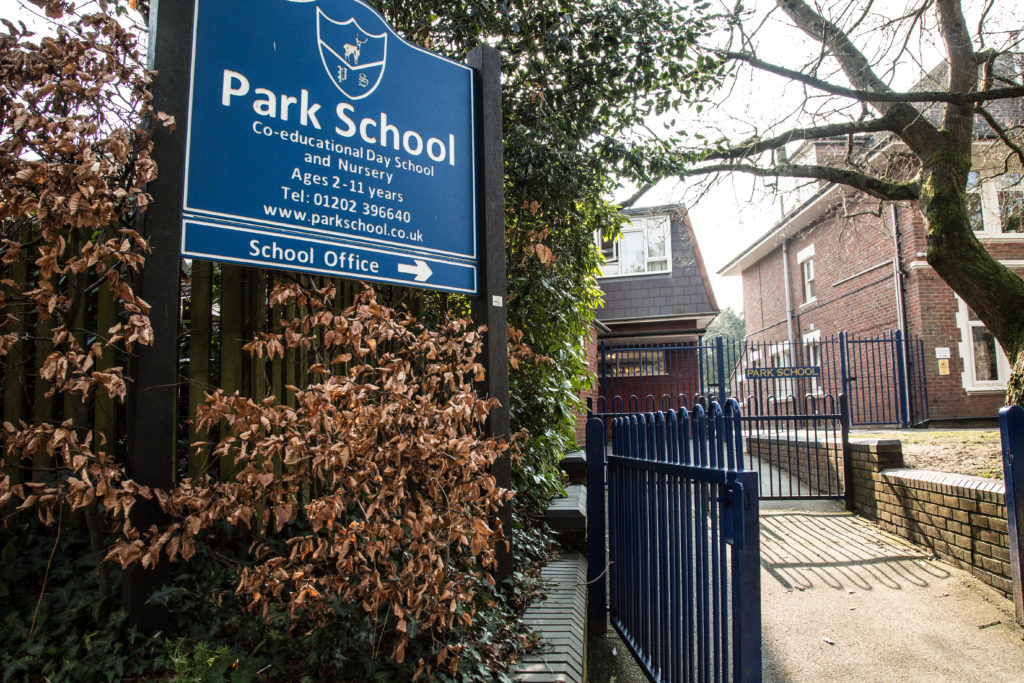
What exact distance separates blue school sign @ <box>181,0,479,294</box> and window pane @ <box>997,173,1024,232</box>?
11.5m

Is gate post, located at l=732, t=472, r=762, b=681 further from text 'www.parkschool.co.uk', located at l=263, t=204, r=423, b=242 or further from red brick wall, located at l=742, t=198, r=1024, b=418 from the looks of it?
red brick wall, located at l=742, t=198, r=1024, b=418

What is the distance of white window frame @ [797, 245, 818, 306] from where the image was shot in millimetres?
19169

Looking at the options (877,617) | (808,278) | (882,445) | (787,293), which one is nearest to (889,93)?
(882,445)

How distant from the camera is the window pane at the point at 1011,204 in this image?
10.9 meters

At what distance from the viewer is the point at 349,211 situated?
2.81 metres

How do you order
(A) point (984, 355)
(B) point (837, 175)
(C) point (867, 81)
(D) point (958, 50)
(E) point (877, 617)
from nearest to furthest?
(E) point (877, 617) < (D) point (958, 50) < (C) point (867, 81) < (B) point (837, 175) < (A) point (984, 355)

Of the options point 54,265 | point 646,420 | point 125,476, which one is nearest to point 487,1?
point 646,420

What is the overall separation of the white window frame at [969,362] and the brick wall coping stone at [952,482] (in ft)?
29.7

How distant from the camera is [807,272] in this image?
19.9 metres

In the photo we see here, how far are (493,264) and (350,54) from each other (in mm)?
1265

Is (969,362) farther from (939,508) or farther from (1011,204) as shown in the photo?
(939,508)

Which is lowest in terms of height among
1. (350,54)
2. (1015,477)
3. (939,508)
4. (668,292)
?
(939,508)

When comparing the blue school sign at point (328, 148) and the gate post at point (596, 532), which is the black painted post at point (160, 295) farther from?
the gate post at point (596, 532)

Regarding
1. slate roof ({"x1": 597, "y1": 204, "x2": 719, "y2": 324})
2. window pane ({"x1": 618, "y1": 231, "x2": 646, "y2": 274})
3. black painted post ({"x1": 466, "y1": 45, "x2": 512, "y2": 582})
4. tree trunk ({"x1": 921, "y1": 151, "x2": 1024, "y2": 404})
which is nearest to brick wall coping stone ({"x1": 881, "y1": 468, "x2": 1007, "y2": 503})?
tree trunk ({"x1": 921, "y1": 151, "x2": 1024, "y2": 404})
